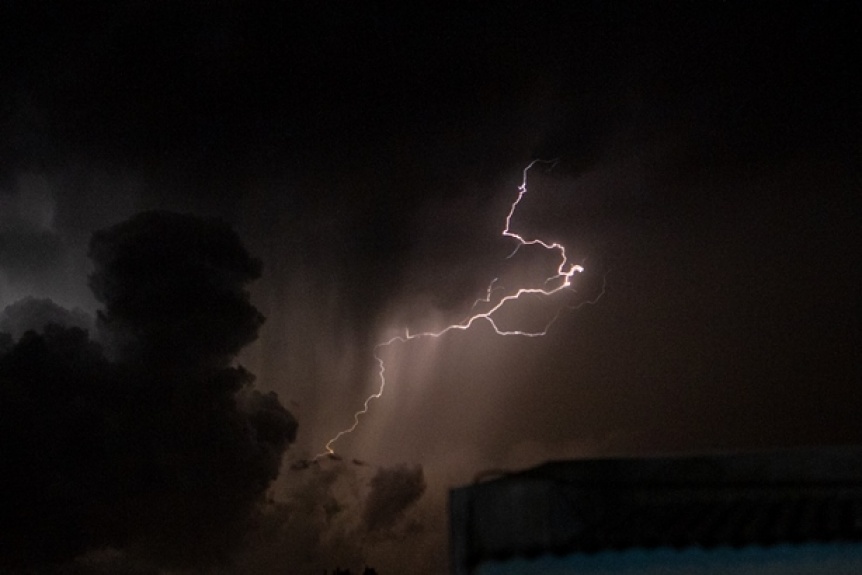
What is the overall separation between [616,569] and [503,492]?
73 cm

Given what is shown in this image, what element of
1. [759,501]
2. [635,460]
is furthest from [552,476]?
[759,501]

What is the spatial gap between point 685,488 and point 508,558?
1402 millimetres

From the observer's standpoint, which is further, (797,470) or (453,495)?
(797,470)

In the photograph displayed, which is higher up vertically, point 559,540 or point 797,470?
point 797,470

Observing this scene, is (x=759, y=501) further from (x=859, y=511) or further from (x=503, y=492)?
(x=503, y=492)

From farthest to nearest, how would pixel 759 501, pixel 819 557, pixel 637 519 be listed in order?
pixel 759 501 < pixel 637 519 < pixel 819 557

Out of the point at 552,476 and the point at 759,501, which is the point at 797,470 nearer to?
the point at 759,501

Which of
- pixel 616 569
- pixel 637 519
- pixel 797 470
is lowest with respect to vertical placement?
pixel 616 569

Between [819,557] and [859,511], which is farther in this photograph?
[859,511]

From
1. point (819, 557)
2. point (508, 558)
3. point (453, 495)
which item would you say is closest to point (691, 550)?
point (819, 557)

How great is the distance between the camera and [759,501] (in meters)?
4.75

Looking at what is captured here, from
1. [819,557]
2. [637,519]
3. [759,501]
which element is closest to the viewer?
[819,557]

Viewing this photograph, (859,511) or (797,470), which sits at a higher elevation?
(797,470)

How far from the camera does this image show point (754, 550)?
13.5ft
